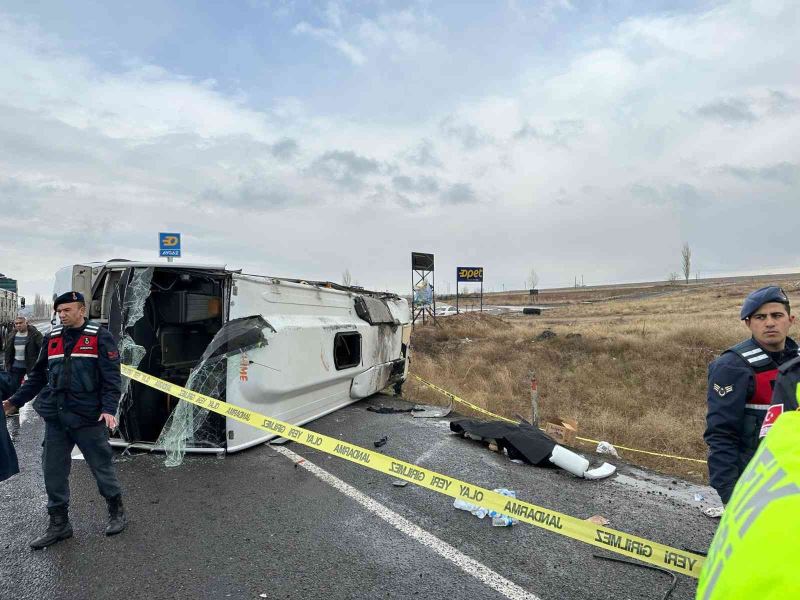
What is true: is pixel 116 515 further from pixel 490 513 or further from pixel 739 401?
pixel 739 401

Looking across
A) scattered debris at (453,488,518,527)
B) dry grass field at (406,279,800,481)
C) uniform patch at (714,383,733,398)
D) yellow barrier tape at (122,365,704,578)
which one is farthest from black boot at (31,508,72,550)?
dry grass field at (406,279,800,481)

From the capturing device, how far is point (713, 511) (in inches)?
159

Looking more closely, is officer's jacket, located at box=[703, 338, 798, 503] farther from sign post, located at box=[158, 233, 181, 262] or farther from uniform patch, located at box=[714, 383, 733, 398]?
sign post, located at box=[158, 233, 181, 262]

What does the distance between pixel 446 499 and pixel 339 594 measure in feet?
5.10

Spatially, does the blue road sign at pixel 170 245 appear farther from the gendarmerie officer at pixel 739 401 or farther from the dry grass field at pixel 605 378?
the gendarmerie officer at pixel 739 401

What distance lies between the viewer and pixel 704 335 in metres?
15.5

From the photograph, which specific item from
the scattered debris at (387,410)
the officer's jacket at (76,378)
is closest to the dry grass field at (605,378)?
the scattered debris at (387,410)

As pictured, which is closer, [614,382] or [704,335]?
[614,382]

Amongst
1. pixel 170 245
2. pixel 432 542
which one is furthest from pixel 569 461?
pixel 170 245

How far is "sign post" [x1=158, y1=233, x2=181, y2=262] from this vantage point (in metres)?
10.2

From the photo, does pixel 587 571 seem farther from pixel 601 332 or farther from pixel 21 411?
pixel 601 332

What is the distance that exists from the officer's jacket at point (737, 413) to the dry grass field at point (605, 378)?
4.10m

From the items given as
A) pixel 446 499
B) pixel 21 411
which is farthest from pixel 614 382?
pixel 21 411

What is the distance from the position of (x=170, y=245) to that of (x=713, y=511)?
10.1 m
